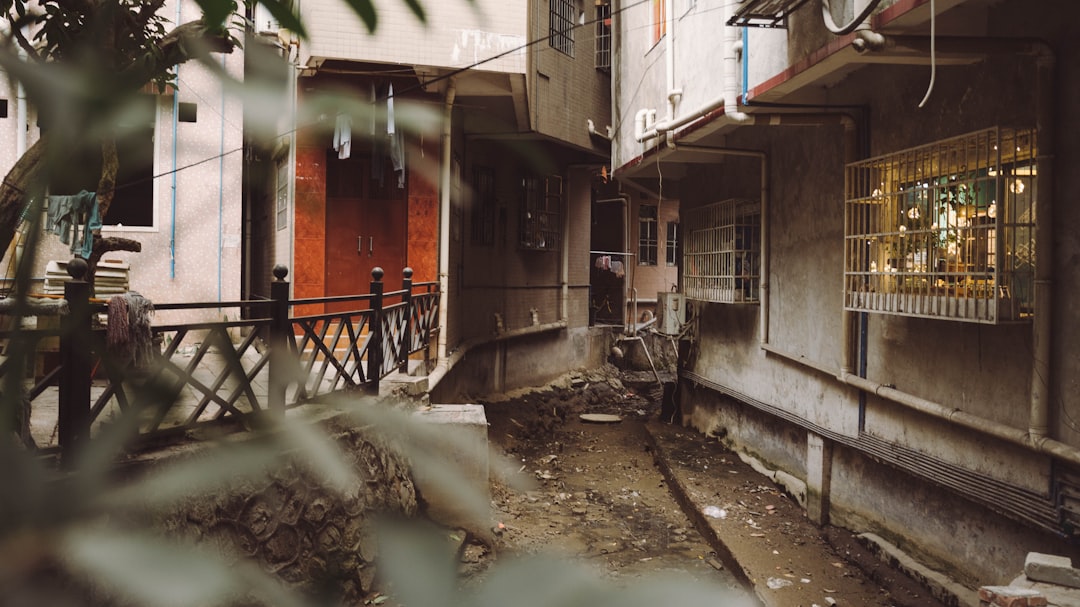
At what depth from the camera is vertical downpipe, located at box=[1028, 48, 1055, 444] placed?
15.9 ft

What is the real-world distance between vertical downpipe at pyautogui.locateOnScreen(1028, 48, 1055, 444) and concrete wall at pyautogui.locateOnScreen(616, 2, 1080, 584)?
2.5 inches

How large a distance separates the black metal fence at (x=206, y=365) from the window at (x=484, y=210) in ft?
10.9

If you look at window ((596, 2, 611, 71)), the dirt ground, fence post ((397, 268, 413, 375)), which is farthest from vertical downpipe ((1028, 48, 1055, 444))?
window ((596, 2, 611, 71))

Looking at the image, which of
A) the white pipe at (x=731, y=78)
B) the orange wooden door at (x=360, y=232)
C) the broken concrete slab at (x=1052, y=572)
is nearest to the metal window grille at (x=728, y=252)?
the white pipe at (x=731, y=78)

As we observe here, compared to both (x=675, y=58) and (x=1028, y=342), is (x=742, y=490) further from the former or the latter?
(x=675, y=58)

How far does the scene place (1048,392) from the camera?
4945mm

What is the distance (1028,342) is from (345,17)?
19.1ft

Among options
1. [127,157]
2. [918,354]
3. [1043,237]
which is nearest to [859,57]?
[1043,237]

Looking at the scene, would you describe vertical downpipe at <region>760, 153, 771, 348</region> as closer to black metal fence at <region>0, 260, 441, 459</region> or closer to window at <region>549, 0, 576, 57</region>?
black metal fence at <region>0, 260, 441, 459</region>

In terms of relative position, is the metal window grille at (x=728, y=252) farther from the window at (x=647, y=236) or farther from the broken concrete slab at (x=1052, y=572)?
the window at (x=647, y=236)

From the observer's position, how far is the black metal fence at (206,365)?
65 centimetres

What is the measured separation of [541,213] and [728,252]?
629 cm

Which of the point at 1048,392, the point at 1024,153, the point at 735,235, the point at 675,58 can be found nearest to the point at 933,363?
the point at 1048,392

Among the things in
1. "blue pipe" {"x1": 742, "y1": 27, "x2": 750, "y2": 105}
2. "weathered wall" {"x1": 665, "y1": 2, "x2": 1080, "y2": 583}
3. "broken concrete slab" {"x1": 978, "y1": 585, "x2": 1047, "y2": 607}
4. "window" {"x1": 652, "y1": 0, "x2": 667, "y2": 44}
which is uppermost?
"window" {"x1": 652, "y1": 0, "x2": 667, "y2": 44}
